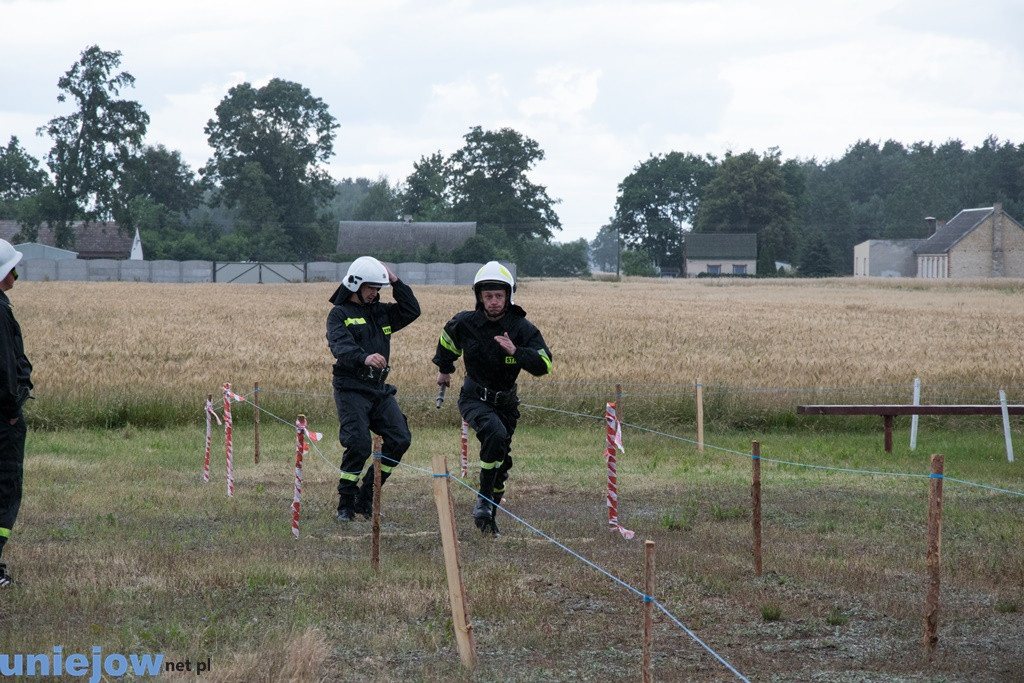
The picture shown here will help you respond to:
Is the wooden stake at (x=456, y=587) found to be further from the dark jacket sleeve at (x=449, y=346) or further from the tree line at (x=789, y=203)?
the tree line at (x=789, y=203)

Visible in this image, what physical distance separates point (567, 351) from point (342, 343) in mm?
13791

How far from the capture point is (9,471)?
23.4ft

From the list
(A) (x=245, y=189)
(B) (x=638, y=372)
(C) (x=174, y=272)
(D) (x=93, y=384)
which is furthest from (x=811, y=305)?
(A) (x=245, y=189)

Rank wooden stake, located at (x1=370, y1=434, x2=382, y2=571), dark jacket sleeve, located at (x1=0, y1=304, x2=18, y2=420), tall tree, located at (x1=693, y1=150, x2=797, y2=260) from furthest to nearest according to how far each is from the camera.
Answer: tall tree, located at (x1=693, y1=150, x2=797, y2=260) → wooden stake, located at (x1=370, y1=434, x2=382, y2=571) → dark jacket sleeve, located at (x1=0, y1=304, x2=18, y2=420)

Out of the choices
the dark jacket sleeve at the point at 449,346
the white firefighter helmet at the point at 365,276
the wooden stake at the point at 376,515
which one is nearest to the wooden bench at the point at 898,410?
the dark jacket sleeve at the point at 449,346

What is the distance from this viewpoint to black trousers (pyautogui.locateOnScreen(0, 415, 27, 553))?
7090 mm

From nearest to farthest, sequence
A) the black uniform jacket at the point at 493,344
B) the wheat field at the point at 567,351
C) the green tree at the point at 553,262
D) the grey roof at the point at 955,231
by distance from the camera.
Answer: the black uniform jacket at the point at 493,344, the wheat field at the point at 567,351, the grey roof at the point at 955,231, the green tree at the point at 553,262

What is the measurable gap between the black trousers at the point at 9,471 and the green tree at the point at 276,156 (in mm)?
81363

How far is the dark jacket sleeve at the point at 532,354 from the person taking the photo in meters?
9.20

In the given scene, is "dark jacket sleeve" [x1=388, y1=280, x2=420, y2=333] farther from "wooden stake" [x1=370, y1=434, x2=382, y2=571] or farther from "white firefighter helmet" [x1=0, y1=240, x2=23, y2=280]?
"white firefighter helmet" [x1=0, y1=240, x2=23, y2=280]

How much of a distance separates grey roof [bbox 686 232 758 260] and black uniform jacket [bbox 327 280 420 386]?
92.6 m

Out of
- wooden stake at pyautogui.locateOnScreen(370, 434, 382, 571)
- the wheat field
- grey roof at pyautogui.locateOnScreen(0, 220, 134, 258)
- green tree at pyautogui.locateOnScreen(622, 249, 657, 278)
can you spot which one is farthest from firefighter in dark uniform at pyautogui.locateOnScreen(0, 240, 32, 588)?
green tree at pyautogui.locateOnScreen(622, 249, 657, 278)

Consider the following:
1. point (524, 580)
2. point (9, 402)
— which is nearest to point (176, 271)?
point (9, 402)

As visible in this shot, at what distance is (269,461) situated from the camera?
13984mm
